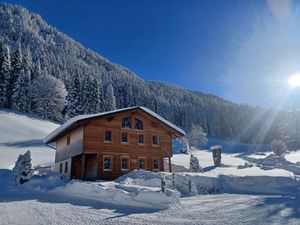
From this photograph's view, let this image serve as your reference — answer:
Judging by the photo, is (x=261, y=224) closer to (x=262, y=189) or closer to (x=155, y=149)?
(x=262, y=189)

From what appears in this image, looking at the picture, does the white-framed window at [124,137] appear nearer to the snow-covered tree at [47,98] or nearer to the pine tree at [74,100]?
the snow-covered tree at [47,98]

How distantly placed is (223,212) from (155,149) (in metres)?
18.9

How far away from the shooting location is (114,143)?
29234 mm

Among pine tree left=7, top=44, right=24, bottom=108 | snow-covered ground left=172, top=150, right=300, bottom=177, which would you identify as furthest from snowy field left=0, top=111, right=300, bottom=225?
pine tree left=7, top=44, right=24, bottom=108

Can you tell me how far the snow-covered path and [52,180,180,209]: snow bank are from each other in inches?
28.8

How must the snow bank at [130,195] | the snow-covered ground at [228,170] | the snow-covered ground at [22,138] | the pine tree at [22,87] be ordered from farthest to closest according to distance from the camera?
the pine tree at [22,87] < the snow-covered ground at [22,138] < the snow-covered ground at [228,170] < the snow bank at [130,195]

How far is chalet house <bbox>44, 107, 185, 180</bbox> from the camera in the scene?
1101 inches

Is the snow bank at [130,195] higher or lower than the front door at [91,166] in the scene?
lower

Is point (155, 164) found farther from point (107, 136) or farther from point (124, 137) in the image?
point (107, 136)

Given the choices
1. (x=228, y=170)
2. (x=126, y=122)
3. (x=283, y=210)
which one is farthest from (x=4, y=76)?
(x=283, y=210)

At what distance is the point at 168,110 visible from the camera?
120 meters

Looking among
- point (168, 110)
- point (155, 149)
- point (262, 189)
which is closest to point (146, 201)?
point (262, 189)

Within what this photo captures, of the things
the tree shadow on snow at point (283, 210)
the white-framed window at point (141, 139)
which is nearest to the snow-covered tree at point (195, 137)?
the white-framed window at point (141, 139)

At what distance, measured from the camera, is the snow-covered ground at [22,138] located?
3993 centimetres
